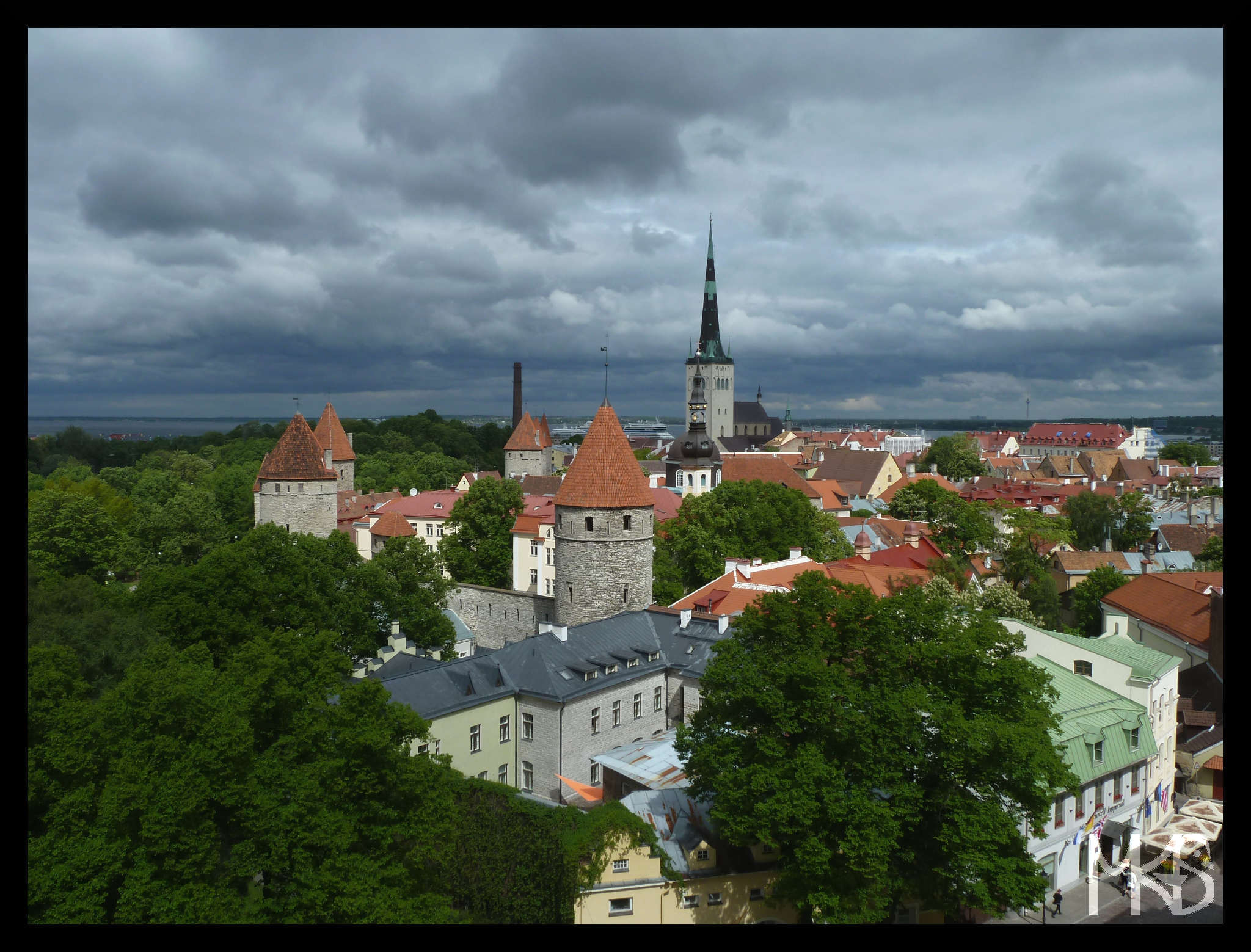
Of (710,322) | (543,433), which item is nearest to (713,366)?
(710,322)

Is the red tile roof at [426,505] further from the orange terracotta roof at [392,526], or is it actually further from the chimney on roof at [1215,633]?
the chimney on roof at [1215,633]

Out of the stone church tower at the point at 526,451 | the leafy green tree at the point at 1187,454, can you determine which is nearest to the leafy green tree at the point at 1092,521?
the stone church tower at the point at 526,451

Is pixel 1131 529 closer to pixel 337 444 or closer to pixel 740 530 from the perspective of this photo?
pixel 740 530

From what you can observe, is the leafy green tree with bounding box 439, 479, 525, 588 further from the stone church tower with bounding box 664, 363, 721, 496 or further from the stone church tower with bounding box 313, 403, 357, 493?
the stone church tower with bounding box 664, 363, 721, 496

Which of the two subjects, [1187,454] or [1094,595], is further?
[1187,454]

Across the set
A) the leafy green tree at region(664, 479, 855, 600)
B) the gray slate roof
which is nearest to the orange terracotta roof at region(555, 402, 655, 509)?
the gray slate roof
